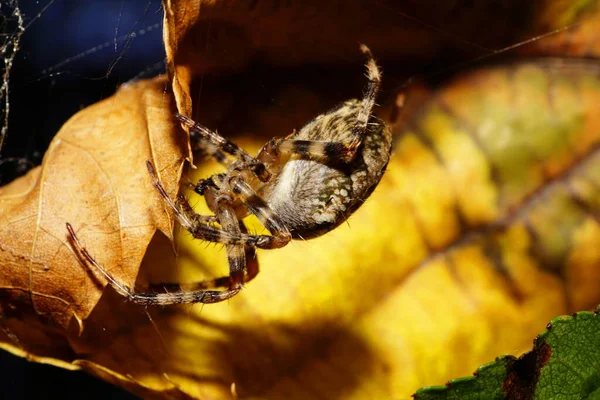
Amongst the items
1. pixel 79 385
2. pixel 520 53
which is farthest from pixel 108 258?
pixel 520 53

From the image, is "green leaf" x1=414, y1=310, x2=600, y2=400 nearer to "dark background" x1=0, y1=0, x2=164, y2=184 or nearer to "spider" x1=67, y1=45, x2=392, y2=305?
"spider" x1=67, y1=45, x2=392, y2=305

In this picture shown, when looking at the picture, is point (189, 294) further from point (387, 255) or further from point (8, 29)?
point (8, 29)

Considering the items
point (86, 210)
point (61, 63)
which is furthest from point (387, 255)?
point (61, 63)

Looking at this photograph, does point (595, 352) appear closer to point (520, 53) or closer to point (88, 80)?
point (520, 53)

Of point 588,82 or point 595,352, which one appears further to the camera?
point 588,82

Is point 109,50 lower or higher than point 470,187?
higher

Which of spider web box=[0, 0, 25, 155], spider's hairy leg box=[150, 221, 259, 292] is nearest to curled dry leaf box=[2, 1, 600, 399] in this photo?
spider's hairy leg box=[150, 221, 259, 292]
